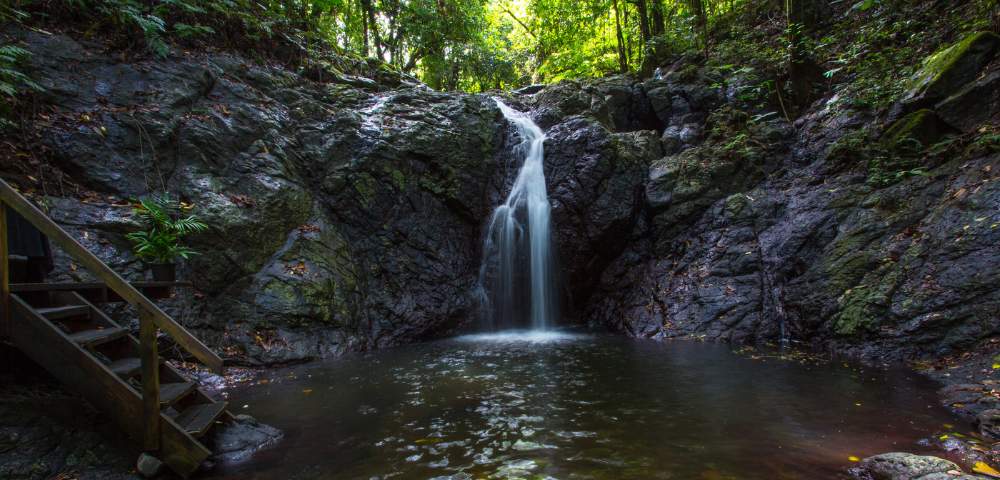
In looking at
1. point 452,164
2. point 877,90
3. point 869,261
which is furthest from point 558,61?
point 869,261

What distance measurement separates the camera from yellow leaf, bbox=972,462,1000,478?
9.53ft

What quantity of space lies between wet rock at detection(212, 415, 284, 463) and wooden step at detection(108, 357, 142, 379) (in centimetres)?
87

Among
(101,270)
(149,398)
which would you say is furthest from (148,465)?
(101,270)

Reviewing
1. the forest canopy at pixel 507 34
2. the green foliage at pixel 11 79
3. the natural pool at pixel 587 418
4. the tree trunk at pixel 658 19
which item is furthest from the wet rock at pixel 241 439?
the tree trunk at pixel 658 19

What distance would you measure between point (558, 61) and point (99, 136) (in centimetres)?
1662

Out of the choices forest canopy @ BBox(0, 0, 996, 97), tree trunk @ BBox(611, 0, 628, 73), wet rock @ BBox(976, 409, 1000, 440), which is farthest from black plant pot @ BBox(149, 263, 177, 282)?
tree trunk @ BBox(611, 0, 628, 73)

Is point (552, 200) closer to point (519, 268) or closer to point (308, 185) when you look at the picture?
point (519, 268)

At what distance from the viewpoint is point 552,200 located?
1182cm

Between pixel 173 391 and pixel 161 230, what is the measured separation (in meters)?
3.58

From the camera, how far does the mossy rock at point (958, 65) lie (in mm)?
7996

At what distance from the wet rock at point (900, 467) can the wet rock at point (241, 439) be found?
15.5 ft

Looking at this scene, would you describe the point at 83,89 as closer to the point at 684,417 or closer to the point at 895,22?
the point at 684,417

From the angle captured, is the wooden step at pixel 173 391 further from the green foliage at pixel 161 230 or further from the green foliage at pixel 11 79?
the green foliage at pixel 11 79

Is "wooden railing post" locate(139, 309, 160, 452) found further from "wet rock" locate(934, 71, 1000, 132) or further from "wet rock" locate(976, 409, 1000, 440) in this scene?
"wet rock" locate(934, 71, 1000, 132)
